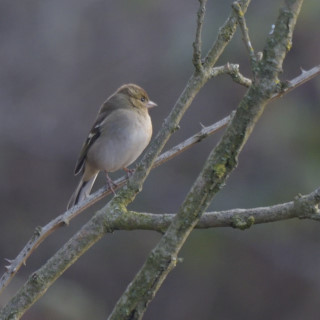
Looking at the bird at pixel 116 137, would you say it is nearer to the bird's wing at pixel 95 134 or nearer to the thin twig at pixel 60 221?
the bird's wing at pixel 95 134

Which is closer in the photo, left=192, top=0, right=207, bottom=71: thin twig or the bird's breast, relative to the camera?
left=192, top=0, right=207, bottom=71: thin twig

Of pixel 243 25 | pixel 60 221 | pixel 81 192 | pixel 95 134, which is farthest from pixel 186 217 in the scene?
pixel 95 134

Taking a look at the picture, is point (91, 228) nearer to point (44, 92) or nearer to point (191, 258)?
point (191, 258)

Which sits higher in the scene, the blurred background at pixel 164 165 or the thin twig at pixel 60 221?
the blurred background at pixel 164 165

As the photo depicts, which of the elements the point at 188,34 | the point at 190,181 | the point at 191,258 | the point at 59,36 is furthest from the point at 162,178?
the point at 59,36

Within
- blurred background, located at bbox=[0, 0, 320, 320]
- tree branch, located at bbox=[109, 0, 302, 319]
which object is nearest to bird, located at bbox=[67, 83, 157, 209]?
tree branch, located at bbox=[109, 0, 302, 319]

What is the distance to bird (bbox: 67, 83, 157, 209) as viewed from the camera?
681cm

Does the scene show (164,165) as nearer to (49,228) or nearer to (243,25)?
(49,228)

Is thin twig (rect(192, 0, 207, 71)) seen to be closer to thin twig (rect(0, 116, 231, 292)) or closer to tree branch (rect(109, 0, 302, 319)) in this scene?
thin twig (rect(0, 116, 231, 292))

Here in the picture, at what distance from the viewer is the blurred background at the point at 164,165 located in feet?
41.8

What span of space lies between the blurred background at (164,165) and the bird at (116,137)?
4418mm

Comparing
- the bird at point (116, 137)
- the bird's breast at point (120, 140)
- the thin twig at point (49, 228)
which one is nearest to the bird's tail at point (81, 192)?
the bird at point (116, 137)

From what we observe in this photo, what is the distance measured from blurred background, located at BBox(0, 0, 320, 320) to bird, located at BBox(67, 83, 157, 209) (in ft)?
14.5

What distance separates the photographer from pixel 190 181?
13.4 meters
